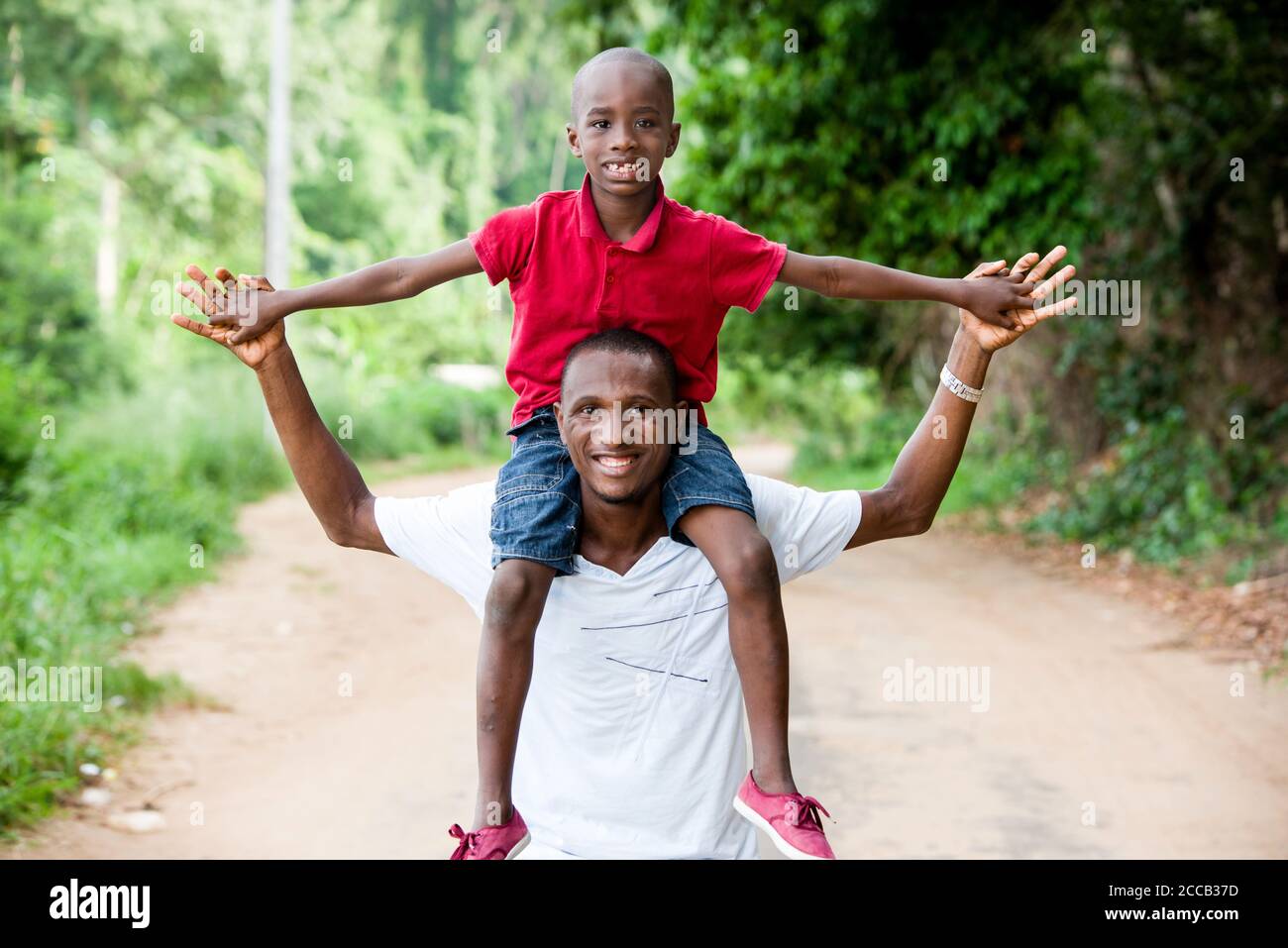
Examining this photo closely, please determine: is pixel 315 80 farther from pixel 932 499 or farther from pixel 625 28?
pixel 932 499

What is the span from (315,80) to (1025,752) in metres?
22.1

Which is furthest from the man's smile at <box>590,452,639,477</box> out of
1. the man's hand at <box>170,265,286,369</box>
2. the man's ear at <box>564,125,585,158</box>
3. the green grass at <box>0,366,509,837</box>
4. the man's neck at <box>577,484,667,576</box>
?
the green grass at <box>0,366,509,837</box>

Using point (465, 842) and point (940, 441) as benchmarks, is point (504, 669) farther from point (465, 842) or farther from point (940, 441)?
point (940, 441)

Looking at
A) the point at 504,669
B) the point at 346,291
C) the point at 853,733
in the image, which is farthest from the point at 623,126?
the point at 853,733

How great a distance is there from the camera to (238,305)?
2.67m

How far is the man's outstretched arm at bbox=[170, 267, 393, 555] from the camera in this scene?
2.71m

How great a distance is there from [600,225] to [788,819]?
1325 mm

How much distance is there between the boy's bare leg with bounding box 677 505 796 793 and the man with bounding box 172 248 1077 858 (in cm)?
4

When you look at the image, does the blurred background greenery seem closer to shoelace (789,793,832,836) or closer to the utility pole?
the utility pole

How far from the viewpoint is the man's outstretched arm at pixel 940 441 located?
2777 mm

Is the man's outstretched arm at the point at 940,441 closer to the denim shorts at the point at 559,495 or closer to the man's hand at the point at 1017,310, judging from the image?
the man's hand at the point at 1017,310

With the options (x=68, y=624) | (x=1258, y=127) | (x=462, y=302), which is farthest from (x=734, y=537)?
(x=462, y=302)

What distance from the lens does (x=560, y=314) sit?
2.94m

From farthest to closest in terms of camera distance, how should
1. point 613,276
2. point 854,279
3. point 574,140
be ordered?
point 574,140, point 854,279, point 613,276
